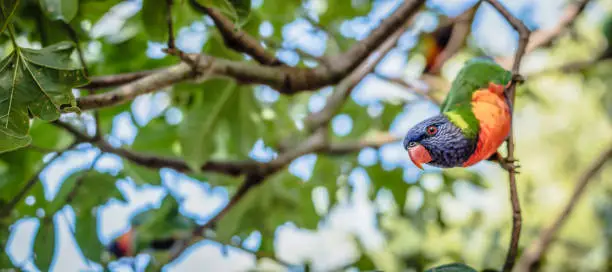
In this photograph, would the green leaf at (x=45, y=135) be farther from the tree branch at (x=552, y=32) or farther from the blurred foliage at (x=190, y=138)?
the tree branch at (x=552, y=32)

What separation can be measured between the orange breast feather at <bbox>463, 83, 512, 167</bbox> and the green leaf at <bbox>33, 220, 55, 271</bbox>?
1.21m

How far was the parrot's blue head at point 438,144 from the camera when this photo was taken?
1.02m

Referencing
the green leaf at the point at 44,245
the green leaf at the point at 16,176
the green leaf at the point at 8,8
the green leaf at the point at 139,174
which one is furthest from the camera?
the green leaf at the point at 139,174

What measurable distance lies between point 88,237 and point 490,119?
4.19 feet

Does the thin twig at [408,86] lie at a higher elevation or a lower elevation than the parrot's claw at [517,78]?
lower

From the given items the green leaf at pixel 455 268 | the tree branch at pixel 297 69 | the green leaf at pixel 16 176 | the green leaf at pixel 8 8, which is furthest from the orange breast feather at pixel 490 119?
the green leaf at pixel 16 176

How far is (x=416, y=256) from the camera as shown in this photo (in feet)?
8.81

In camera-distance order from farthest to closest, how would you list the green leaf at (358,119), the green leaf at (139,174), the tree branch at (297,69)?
the green leaf at (358,119) → the green leaf at (139,174) → the tree branch at (297,69)

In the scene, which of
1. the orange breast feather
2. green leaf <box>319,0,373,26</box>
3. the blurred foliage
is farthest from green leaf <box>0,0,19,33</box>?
green leaf <box>319,0,373,26</box>

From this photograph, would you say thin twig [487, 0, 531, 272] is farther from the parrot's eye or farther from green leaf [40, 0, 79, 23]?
green leaf [40, 0, 79, 23]

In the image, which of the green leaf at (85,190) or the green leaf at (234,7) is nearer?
the green leaf at (234,7)

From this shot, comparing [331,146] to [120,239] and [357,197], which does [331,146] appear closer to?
[357,197]

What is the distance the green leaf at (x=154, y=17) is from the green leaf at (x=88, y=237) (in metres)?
0.68

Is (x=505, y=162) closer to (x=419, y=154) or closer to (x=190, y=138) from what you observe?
(x=419, y=154)
